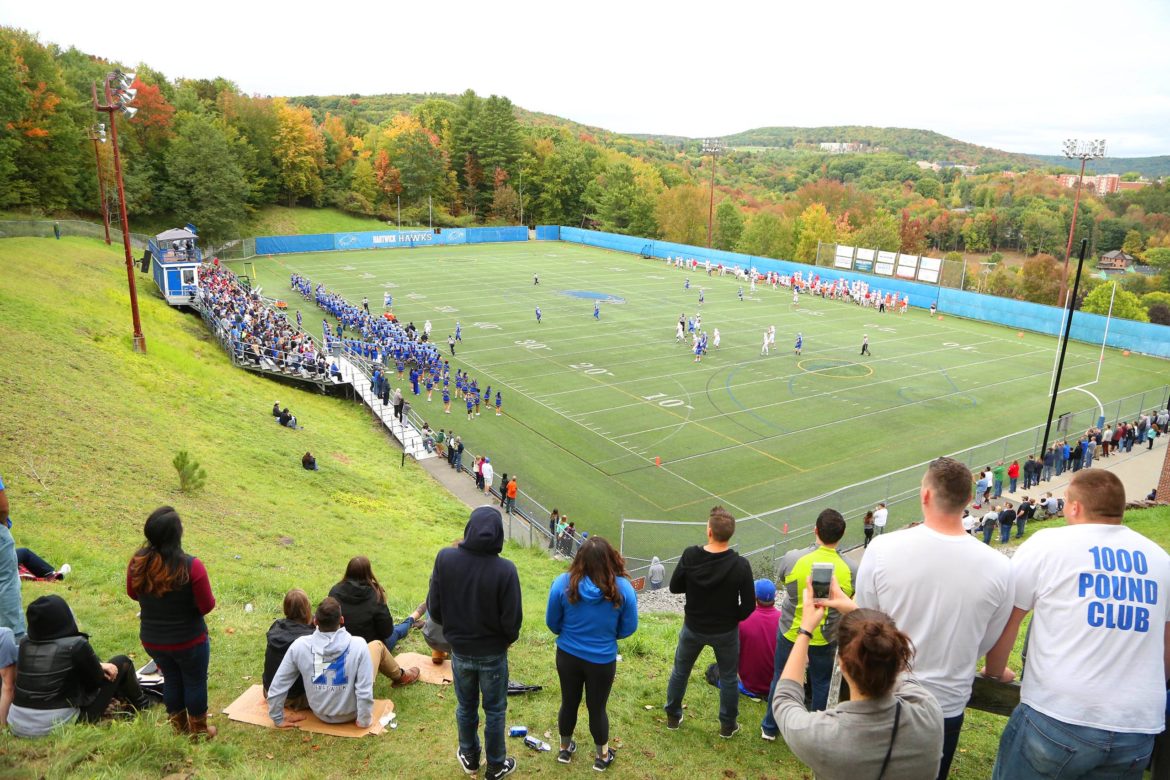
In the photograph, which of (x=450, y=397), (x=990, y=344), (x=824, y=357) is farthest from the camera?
(x=990, y=344)

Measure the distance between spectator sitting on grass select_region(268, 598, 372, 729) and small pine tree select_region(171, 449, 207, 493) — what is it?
31.7ft

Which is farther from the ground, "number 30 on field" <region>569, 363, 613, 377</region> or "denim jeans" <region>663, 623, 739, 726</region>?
"denim jeans" <region>663, 623, 739, 726</region>

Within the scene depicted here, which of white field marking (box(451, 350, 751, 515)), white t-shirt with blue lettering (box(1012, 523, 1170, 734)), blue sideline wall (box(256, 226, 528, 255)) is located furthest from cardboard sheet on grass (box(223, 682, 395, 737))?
blue sideline wall (box(256, 226, 528, 255))

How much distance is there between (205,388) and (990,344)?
1574 inches

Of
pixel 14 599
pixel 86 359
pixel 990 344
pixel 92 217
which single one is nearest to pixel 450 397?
pixel 86 359

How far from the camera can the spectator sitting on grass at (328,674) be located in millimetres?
5992

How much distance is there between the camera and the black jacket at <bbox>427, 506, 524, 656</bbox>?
520 cm

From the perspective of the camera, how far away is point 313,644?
19.7 feet

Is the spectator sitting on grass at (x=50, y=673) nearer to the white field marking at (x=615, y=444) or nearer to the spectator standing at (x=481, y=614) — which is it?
the spectator standing at (x=481, y=614)

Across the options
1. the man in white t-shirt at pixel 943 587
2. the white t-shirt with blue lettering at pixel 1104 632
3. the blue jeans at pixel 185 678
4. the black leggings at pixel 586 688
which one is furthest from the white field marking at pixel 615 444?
the white t-shirt with blue lettering at pixel 1104 632

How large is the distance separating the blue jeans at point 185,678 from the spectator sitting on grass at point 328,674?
0.52m

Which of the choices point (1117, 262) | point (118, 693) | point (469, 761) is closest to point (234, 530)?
point (118, 693)

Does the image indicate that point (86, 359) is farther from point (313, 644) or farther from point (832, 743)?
point (832, 743)

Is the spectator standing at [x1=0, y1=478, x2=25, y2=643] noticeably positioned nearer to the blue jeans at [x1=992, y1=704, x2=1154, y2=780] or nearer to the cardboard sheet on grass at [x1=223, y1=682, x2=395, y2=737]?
the cardboard sheet on grass at [x1=223, y1=682, x2=395, y2=737]
